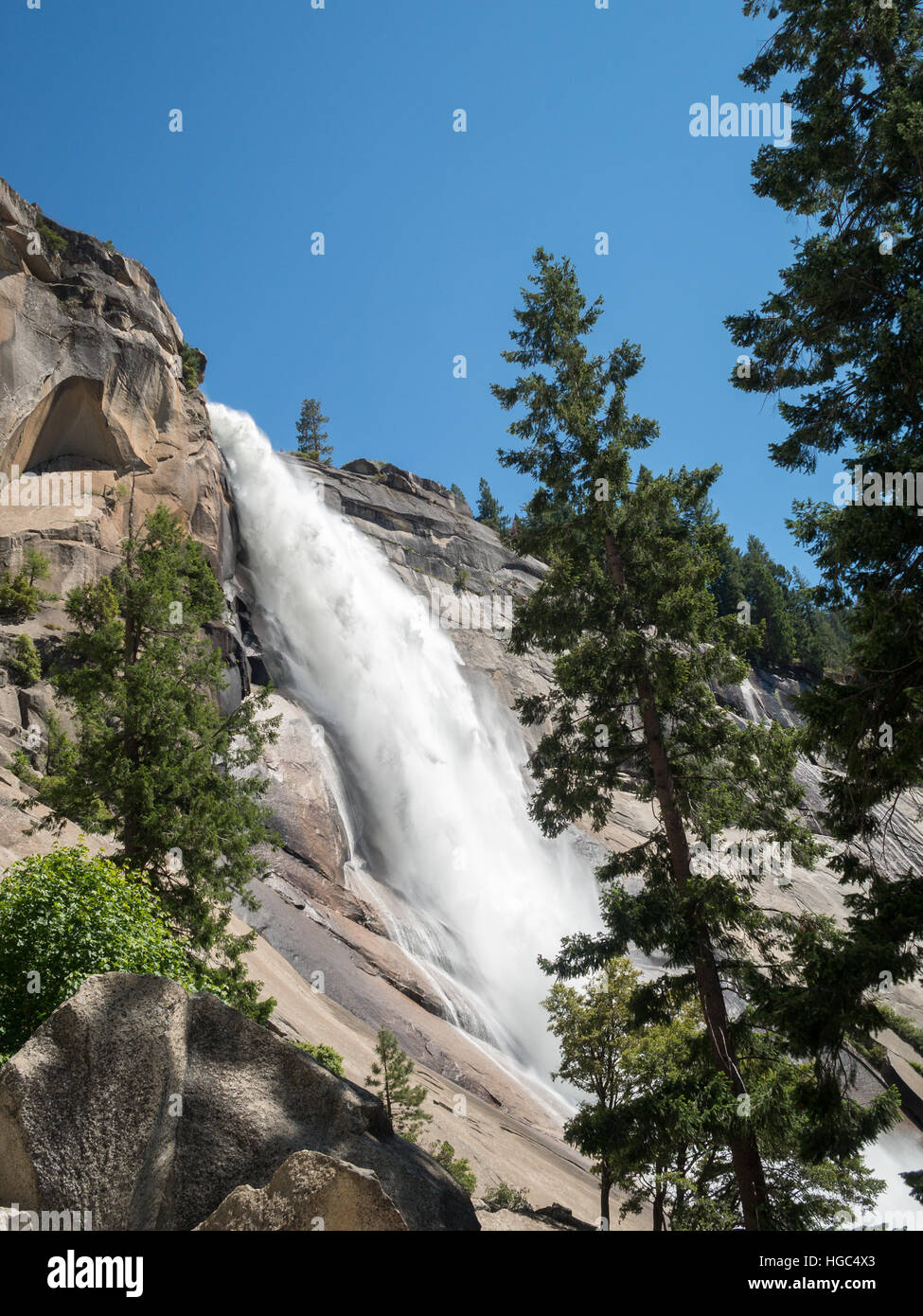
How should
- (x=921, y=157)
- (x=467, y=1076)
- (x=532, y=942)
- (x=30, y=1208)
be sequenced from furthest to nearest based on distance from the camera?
(x=532, y=942)
(x=467, y=1076)
(x=921, y=157)
(x=30, y=1208)

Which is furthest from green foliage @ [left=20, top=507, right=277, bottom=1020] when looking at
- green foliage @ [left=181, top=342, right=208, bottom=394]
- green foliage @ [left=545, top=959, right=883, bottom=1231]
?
green foliage @ [left=181, top=342, right=208, bottom=394]

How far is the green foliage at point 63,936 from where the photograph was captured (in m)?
9.52

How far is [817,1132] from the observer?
7.74 meters

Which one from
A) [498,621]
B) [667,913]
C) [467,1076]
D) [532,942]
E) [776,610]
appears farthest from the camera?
[776,610]

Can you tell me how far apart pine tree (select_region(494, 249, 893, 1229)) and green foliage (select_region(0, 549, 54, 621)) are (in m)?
20.4

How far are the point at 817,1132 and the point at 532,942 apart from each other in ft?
90.1

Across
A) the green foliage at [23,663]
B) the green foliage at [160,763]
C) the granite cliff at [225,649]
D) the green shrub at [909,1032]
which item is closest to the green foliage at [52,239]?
the granite cliff at [225,649]

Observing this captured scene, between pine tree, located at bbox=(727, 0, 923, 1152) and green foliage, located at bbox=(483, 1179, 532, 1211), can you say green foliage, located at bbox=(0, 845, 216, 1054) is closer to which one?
pine tree, located at bbox=(727, 0, 923, 1152)

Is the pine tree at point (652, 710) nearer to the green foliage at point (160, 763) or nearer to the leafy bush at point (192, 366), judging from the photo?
the green foliage at point (160, 763)

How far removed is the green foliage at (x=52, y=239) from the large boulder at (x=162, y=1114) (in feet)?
123

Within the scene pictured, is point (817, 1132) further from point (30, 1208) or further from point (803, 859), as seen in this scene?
point (30, 1208)

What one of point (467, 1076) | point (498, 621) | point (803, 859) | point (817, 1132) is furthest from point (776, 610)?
point (817, 1132)

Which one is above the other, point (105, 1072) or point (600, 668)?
point (600, 668)

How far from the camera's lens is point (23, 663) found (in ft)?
88.2
